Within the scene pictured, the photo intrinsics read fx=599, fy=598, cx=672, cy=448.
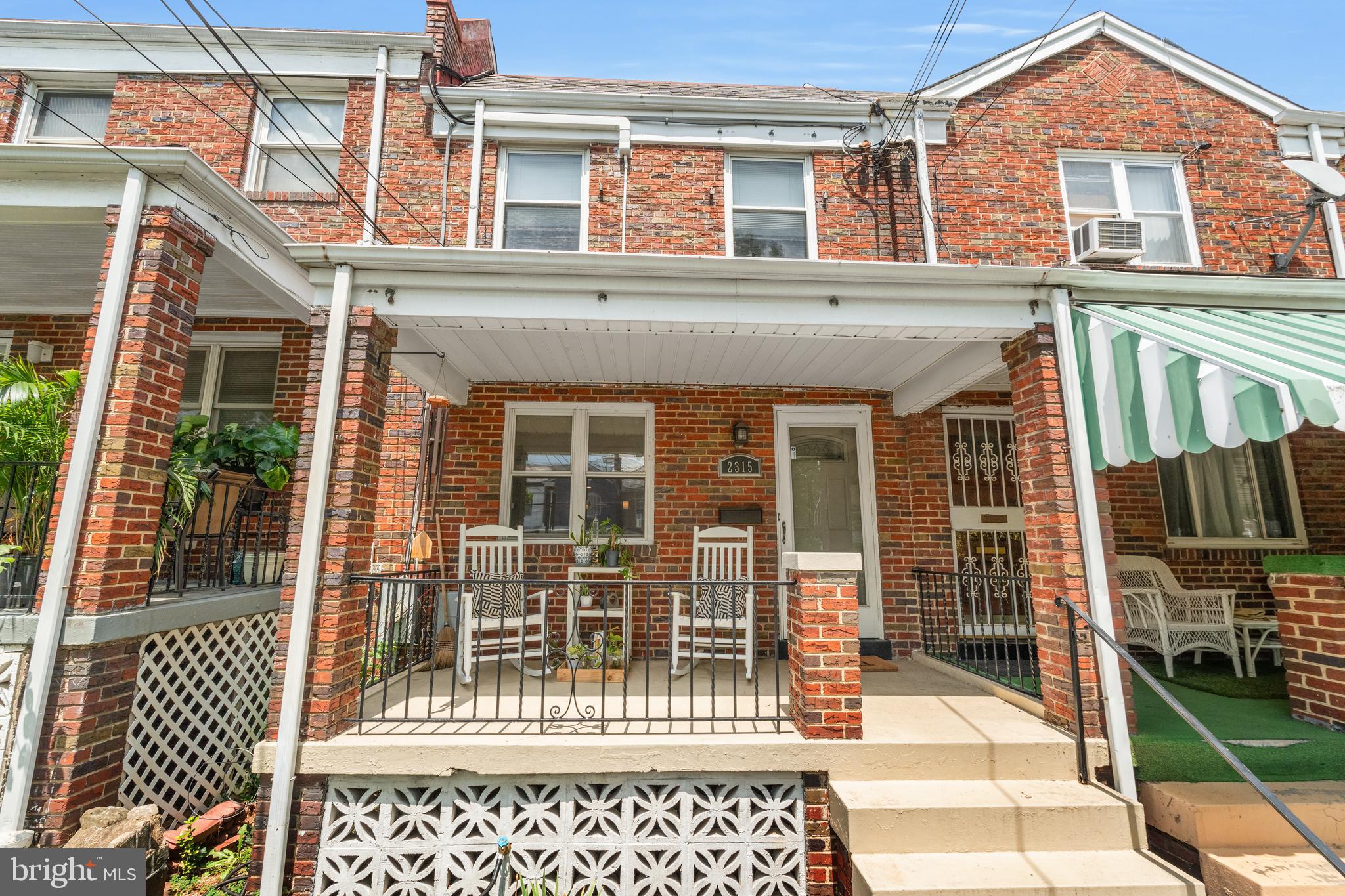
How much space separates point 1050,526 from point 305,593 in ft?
14.5

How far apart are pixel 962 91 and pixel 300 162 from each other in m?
7.42

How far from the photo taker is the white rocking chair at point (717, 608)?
15.9 ft

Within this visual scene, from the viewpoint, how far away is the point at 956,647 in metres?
5.12

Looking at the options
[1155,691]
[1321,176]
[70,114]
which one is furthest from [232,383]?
[1321,176]

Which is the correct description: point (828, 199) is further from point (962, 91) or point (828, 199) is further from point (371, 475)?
point (371, 475)

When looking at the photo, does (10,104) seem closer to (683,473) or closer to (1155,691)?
(683,473)

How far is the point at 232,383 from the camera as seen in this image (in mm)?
6152

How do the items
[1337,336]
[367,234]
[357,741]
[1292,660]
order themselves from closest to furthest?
[357,741] → [1337,336] → [1292,660] → [367,234]

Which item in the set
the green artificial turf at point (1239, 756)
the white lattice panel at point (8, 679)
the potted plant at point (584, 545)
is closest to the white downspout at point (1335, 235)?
the green artificial turf at point (1239, 756)

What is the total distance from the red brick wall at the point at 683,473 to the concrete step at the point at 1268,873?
118 inches

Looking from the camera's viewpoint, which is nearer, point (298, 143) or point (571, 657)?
point (571, 657)

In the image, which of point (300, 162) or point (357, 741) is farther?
point (300, 162)

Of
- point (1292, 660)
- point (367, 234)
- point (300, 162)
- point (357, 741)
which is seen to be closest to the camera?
point (357, 741)

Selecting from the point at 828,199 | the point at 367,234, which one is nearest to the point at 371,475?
the point at 367,234
